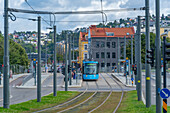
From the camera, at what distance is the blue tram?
50.0m

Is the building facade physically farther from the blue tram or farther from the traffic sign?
the traffic sign

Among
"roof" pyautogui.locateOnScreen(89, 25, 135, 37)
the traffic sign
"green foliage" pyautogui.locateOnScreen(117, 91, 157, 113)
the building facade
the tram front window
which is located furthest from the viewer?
"roof" pyautogui.locateOnScreen(89, 25, 135, 37)

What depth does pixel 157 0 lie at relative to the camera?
14.8 meters

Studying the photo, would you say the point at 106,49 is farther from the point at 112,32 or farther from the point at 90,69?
the point at 90,69

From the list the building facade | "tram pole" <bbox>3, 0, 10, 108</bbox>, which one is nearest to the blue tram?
"tram pole" <bbox>3, 0, 10, 108</bbox>

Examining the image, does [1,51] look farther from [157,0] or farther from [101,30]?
[157,0]

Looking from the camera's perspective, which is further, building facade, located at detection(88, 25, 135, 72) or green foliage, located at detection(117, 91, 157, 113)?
building facade, located at detection(88, 25, 135, 72)

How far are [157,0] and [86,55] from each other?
85807 millimetres

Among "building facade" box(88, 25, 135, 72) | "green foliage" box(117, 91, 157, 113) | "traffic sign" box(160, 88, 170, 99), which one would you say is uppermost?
"building facade" box(88, 25, 135, 72)

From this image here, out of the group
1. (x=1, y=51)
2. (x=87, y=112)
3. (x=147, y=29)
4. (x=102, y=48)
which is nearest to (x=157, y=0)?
Result: (x=147, y=29)

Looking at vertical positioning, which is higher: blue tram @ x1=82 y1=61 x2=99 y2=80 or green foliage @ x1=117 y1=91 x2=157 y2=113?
blue tram @ x1=82 y1=61 x2=99 y2=80

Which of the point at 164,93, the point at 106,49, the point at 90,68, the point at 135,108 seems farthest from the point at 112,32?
the point at 164,93

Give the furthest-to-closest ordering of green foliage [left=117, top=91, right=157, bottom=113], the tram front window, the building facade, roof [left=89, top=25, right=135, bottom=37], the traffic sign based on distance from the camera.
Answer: roof [left=89, top=25, right=135, bottom=37]
the building facade
the tram front window
green foliage [left=117, top=91, right=157, bottom=113]
the traffic sign

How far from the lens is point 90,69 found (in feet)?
164
